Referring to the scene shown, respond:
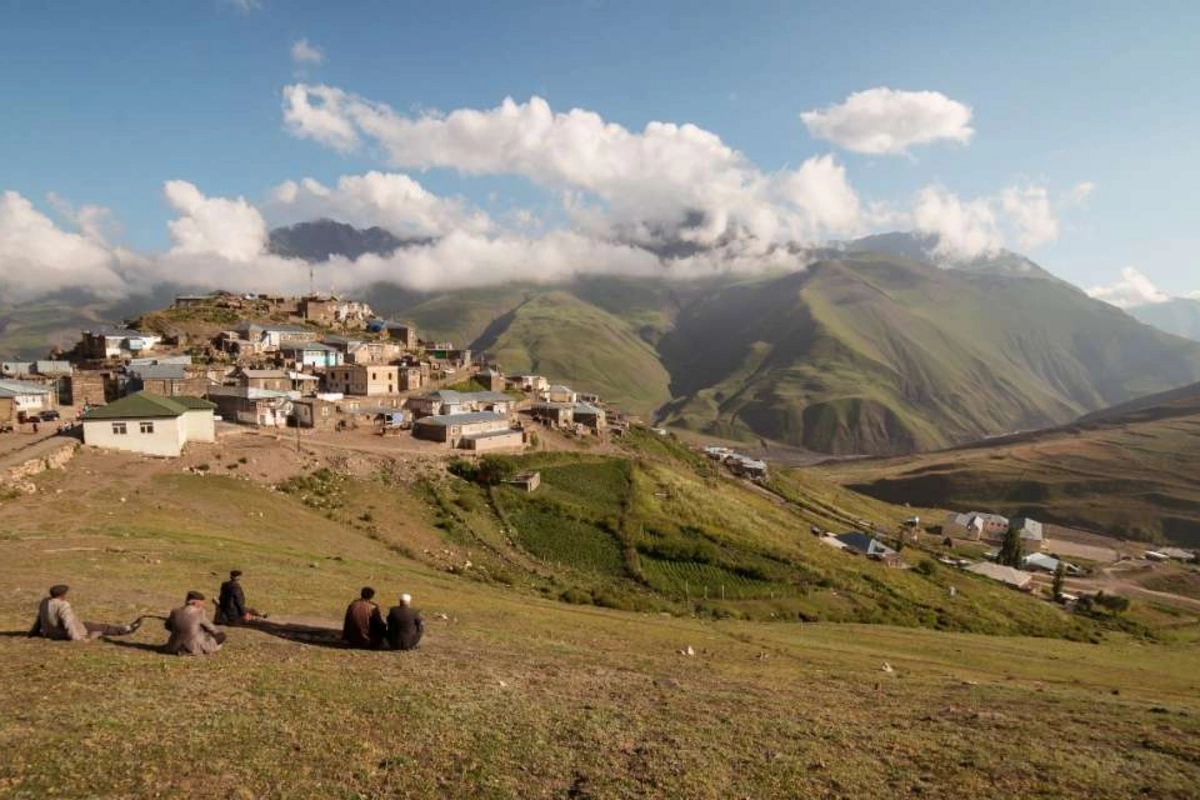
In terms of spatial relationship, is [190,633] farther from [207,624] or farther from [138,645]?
[138,645]

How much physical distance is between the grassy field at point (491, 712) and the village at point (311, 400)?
25099mm

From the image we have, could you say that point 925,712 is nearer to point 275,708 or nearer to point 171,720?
point 275,708

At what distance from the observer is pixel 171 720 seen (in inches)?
487

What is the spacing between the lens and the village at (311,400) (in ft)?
175

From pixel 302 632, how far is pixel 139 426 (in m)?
36.8

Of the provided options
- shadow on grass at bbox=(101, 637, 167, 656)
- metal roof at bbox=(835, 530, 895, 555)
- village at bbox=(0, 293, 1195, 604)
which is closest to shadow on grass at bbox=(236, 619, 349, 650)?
shadow on grass at bbox=(101, 637, 167, 656)

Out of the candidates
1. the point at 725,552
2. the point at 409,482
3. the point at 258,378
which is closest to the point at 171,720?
the point at 409,482

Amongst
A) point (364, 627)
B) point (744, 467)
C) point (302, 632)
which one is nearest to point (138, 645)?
point (302, 632)

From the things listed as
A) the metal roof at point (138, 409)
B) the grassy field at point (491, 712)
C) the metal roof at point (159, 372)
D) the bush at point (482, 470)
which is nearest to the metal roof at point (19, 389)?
the metal roof at point (159, 372)

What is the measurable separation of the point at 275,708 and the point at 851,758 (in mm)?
11816

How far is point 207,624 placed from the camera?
16609mm

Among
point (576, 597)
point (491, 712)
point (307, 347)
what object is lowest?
point (576, 597)

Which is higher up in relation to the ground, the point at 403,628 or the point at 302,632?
the point at 403,628

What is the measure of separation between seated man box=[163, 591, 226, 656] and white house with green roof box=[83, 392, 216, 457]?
124ft
